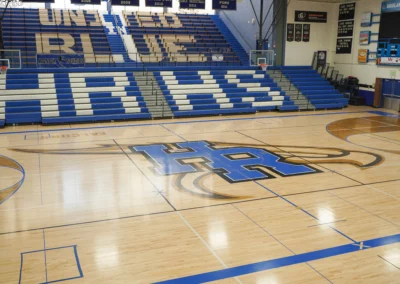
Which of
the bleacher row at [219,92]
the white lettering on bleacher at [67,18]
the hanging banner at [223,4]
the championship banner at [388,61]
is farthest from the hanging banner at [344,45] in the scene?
the white lettering on bleacher at [67,18]

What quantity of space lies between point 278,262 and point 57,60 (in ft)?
49.7

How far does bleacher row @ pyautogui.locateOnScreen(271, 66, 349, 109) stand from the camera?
58.7 feet

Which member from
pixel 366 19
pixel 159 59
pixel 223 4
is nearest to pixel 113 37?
pixel 159 59

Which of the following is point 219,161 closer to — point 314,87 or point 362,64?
point 314,87

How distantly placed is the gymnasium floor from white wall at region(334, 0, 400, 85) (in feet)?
25.0

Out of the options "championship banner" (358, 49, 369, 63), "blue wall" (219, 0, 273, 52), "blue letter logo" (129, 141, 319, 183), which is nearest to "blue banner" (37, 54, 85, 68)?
"blue letter logo" (129, 141, 319, 183)

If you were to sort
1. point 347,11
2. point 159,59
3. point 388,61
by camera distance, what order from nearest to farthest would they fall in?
point 388,61, point 159,59, point 347,11

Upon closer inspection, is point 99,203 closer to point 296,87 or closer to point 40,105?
point 40,105

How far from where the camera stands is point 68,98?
14.7 m

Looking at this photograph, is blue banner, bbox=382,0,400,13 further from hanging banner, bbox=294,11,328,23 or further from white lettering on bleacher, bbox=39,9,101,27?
white lettering on bleacher, bbox=39,9,101,27

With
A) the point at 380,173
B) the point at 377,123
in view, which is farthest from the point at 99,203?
the point at 377,123

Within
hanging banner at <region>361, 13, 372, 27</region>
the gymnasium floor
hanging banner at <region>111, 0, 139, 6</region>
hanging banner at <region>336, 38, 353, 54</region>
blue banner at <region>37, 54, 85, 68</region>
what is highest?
hanging banner at <region>111, 0, 139, 6</region>

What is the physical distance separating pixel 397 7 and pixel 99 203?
622 inches

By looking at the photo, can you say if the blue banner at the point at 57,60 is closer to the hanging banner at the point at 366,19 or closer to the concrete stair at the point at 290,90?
the concrete stair at the point at 290,90
